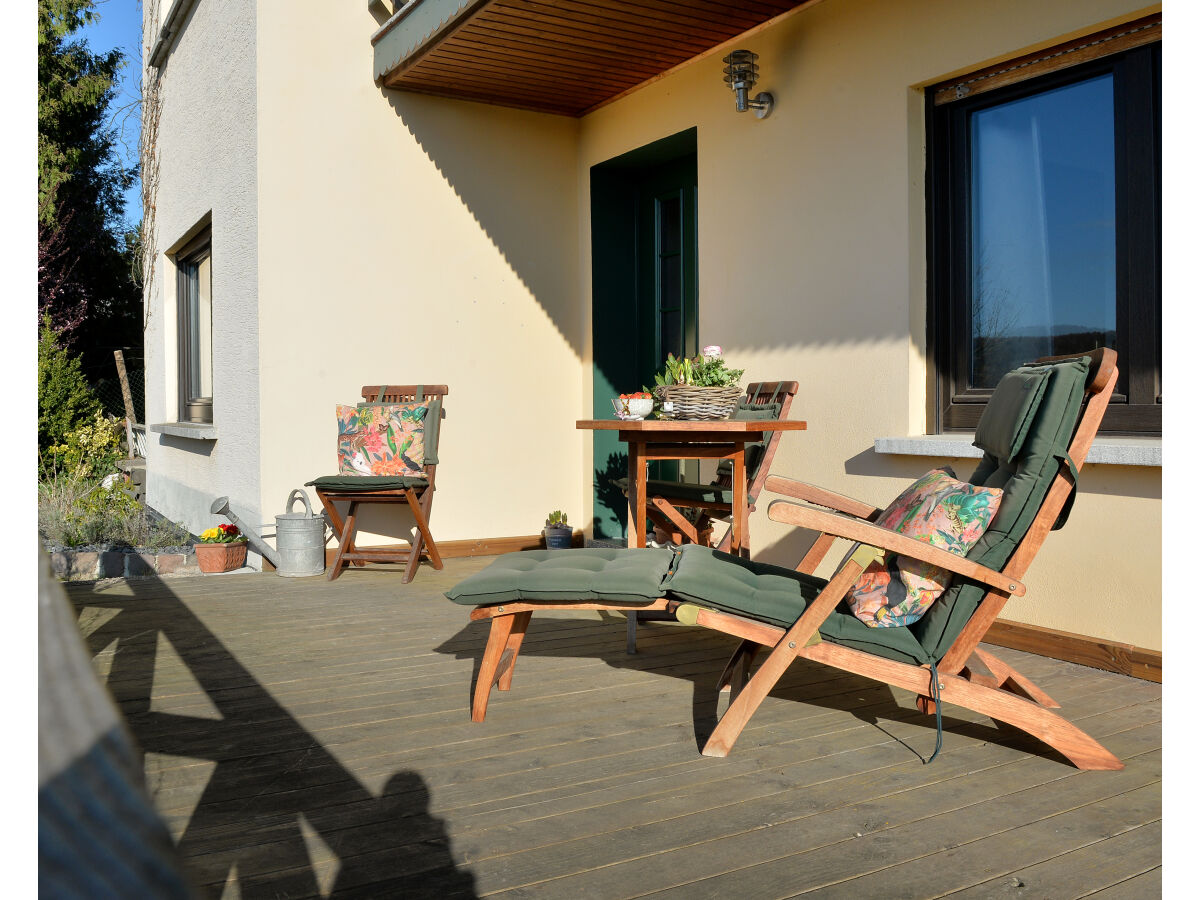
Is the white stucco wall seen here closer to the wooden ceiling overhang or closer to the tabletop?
the wooden ceiling overhang

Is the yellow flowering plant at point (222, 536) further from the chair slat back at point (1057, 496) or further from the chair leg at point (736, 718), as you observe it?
the chair slat back at point (1057, 496)

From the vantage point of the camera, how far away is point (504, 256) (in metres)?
6.45

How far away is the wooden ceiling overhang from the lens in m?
4.87

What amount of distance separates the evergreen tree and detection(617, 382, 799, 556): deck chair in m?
11.0

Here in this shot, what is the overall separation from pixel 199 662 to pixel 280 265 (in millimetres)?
2904

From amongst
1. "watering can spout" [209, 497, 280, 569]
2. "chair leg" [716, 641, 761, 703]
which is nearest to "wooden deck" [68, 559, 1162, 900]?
"chair leg" [716, 641, 761, 703]

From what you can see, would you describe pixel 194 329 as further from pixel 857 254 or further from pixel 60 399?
pixel 857 254

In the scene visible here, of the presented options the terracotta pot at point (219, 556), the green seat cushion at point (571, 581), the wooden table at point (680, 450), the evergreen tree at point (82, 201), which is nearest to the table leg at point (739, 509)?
the wooden table at point (680, 450)

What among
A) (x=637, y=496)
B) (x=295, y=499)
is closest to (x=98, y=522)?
(x=295, y=499)

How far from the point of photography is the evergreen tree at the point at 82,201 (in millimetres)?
13180

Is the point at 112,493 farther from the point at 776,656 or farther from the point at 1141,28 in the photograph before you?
the point at 1141,28

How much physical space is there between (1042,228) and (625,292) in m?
3.26

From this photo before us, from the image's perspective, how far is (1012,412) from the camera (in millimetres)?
2580
